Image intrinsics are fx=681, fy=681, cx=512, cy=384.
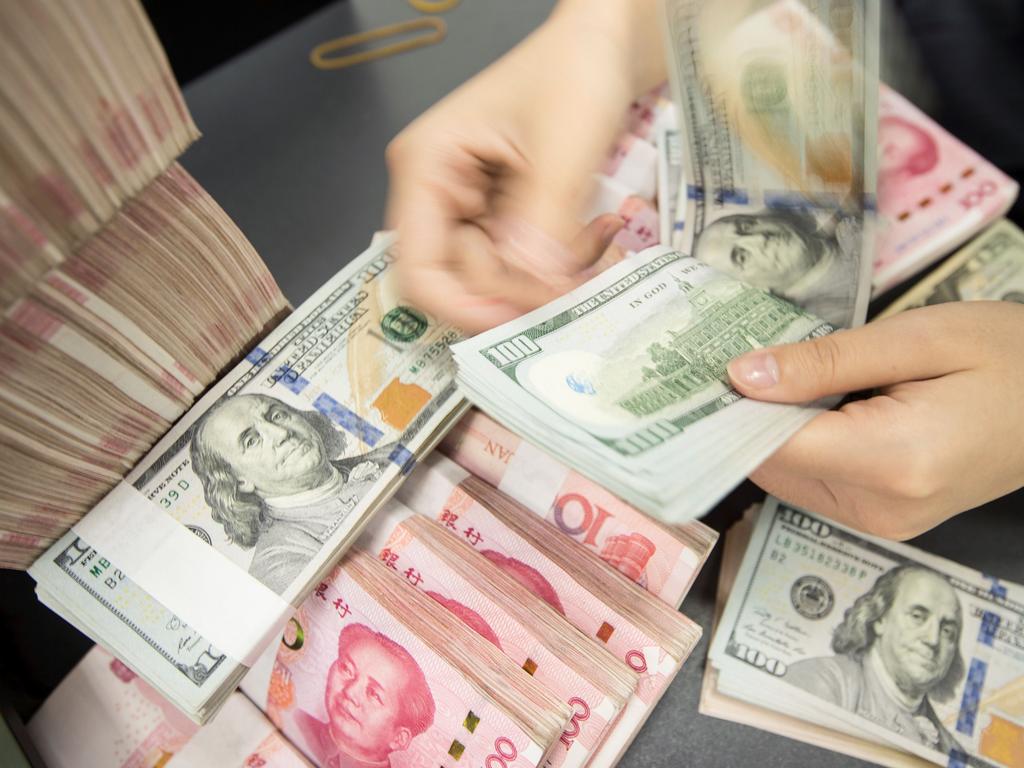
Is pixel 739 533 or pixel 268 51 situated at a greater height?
pixel 268 51

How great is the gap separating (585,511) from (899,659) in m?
0.36

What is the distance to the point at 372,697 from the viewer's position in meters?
0.63

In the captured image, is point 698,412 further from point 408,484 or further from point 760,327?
point 408,484

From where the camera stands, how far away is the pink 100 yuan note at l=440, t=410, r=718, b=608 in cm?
66

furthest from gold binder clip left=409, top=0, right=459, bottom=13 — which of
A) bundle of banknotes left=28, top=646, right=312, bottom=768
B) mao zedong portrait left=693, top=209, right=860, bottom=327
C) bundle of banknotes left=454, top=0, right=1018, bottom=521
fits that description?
bundle of banknotes left=28, top=646, right=312, bottom=768

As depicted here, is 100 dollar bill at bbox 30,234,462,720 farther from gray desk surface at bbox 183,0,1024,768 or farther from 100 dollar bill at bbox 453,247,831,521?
gray desk surface at bbox 183,0,1024,768

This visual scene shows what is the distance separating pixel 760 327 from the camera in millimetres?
658

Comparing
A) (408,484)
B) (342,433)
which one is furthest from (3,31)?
(408,484)

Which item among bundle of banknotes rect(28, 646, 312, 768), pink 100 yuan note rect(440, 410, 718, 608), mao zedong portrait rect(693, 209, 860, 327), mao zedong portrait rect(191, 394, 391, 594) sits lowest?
bundle of banknotes rect(28, 646, 312, 768)

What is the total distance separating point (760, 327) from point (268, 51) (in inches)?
42.4

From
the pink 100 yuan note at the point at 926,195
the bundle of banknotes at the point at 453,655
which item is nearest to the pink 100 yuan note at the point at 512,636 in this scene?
the bundle of banknotes at the point at 453,655

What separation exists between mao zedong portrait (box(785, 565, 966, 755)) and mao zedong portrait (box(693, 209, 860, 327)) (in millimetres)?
303

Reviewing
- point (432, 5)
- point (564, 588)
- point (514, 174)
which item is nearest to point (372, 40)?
point (432, 5)

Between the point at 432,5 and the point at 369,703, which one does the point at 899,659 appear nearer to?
the point at 369,703
